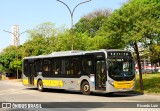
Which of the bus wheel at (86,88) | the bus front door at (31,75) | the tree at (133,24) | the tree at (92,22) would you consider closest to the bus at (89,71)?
the bus wheel at (86,88)

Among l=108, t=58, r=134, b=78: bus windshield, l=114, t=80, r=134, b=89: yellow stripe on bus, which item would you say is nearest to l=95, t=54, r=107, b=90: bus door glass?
l=108, t=58, r=134, b=78: bus windshield

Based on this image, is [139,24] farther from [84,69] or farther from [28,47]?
[28,47]

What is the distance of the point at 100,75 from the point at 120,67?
1316 millimetres

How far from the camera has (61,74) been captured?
1081 inches

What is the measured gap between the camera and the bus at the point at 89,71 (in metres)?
22.9

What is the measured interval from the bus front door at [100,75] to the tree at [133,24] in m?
2.83

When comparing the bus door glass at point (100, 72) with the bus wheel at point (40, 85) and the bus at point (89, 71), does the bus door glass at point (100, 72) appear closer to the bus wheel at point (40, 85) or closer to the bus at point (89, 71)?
the bus at point (89, 71)

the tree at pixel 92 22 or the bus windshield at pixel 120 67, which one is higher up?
the tree at pixel 92 22

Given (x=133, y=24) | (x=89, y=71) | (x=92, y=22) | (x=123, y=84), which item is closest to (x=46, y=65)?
(x=89, y=71)

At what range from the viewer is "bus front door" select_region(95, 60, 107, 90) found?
23094 millimetres

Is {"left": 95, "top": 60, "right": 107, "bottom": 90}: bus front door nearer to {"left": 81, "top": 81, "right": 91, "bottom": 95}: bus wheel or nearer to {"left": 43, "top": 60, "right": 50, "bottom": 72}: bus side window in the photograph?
{"left": 81, "top": 81, "right": 91, "bottom": 95}: bus wheel

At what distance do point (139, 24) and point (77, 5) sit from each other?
422 inches

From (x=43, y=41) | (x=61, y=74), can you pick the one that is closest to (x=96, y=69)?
(x=61, y=74)

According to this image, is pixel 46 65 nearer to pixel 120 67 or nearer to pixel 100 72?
pixel 100 72
